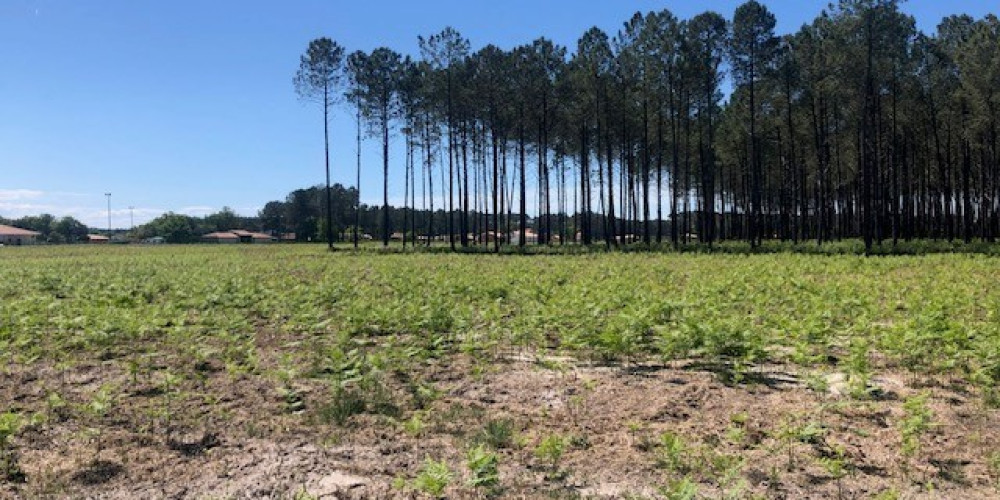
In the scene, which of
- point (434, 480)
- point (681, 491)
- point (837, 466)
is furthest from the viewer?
point (837, 466)

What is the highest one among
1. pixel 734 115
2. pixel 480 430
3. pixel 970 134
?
pixel 734 115

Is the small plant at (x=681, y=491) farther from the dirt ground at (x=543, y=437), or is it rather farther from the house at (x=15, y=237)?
the house at (x=15, y=237)

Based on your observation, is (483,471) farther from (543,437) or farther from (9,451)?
(9,451)

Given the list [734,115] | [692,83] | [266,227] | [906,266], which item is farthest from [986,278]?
[266,227]

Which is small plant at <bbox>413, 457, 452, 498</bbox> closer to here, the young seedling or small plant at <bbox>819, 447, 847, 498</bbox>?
the young seedling

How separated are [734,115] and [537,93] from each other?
17648 mm

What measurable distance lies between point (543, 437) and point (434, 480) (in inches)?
57.0

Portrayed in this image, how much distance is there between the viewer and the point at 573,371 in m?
7.34

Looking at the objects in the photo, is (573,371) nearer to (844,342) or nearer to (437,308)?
(844,342)

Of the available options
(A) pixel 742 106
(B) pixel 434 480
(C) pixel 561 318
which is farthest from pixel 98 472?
(A) pixel 742 106

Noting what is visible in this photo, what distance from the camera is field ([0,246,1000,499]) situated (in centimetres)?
446

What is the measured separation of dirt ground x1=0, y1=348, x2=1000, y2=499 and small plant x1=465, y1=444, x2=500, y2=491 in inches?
3.6

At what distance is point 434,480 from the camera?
4043 millimetres

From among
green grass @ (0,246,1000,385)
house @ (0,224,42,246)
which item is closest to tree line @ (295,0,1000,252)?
green grass @ (0,246,1000,385)
